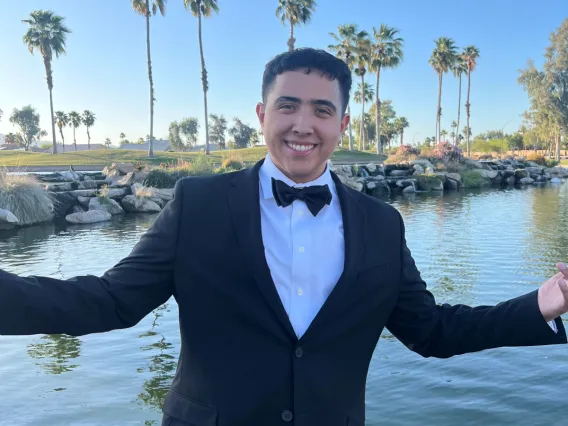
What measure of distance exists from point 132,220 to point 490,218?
12.1 meters

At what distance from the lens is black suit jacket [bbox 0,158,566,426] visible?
1853mm

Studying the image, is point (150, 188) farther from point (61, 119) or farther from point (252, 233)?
point (61, 119)

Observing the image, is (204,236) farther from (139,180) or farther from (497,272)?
(139,180)

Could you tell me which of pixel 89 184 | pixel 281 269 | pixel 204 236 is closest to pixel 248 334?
pixel 281 269

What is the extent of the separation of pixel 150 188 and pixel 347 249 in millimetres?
21867

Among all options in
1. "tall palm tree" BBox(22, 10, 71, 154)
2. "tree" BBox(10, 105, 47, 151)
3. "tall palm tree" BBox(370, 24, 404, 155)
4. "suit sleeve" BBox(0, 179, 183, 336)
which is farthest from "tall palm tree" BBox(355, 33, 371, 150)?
"tree" BBox(10, 105, 47, 151)

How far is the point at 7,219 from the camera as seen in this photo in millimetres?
16578

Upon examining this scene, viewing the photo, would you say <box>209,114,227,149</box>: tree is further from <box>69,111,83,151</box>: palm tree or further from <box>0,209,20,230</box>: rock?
<box>0,209,20,230</box>: rock

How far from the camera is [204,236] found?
1.97m

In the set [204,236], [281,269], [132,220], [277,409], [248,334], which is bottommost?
[132,220]

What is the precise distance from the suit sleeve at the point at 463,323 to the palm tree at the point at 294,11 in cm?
4662

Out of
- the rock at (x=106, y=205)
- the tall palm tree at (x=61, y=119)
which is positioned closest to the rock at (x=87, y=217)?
the rock at (x=106, y=205)

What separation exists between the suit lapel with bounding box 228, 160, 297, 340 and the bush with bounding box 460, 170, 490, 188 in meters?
35.4

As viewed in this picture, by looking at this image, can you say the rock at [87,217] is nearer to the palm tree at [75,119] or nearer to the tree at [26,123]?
the palm tree at [75,119]
